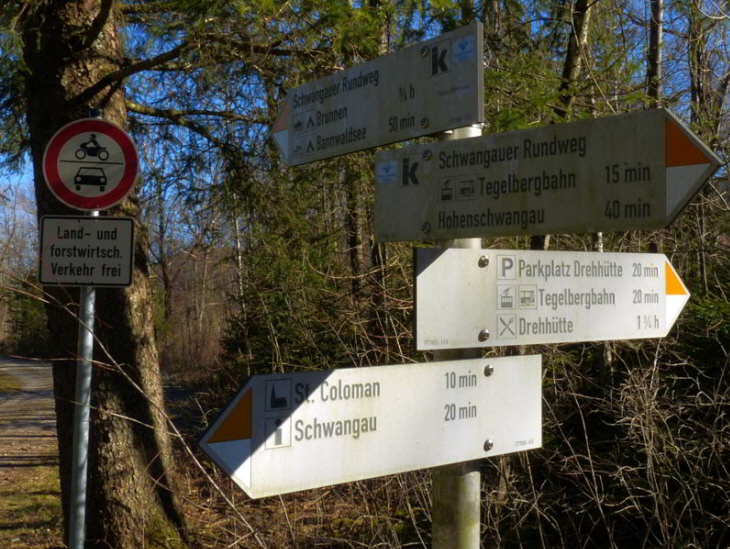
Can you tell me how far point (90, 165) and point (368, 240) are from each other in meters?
3.74

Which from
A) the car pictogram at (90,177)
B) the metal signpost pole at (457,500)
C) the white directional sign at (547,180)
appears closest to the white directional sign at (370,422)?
the metal signpost pole at (457,500)

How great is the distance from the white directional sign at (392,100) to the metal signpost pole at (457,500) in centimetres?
14

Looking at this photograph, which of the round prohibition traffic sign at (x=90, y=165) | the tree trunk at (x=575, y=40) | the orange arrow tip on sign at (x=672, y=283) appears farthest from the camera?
the tree trunk at (x=575, y=40)

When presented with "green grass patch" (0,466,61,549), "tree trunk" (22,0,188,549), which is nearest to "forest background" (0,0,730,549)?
"tree trunk" (22,0,188,549)

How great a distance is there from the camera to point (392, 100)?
2.69m

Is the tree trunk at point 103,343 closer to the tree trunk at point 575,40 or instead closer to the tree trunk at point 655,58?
the tree trunk at point 575,40

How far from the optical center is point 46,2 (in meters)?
6.23

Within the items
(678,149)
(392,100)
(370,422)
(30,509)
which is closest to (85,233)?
(392,100)

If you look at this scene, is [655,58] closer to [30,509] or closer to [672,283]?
[672,283]

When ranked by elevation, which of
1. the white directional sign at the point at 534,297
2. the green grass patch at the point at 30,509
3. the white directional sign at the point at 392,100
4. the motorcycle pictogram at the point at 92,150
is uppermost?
the motorcycle pictogram at the point at 92,150

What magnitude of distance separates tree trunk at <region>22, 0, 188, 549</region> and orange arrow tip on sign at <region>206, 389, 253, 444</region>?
14.1 feet

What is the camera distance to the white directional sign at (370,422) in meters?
2.07

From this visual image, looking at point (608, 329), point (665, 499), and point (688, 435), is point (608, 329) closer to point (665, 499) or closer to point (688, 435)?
point (665, 499)

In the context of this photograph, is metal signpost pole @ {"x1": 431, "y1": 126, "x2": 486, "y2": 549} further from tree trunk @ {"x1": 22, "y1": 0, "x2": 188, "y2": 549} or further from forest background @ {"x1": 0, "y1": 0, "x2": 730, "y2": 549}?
tree trunk @ {"x1": 22, "y1": 0, "x2": 188, "y2": 549}
